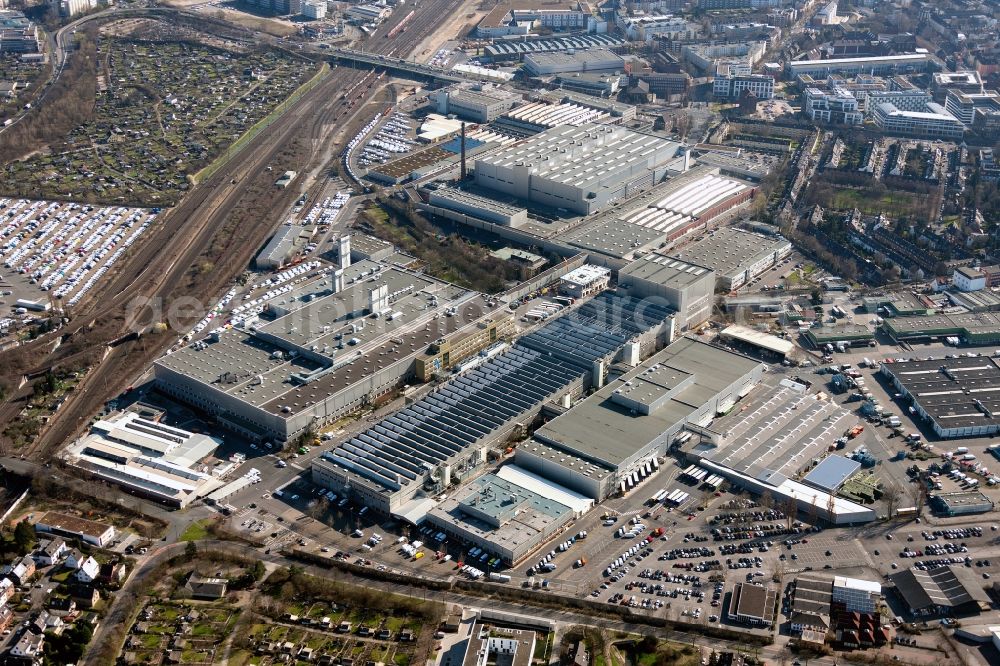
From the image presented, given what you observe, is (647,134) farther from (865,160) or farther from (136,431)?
(136,431)

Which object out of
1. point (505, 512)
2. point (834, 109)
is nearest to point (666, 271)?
point (505, 512)

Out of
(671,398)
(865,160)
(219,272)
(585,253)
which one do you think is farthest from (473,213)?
(865,160)

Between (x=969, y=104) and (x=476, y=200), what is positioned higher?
(x=476, y=200)

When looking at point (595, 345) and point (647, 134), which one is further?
point (647, 134)

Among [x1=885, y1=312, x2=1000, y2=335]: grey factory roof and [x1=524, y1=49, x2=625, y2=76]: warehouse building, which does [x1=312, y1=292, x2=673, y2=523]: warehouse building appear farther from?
[x1=524, y1=49, x2=625, y2=76]: warehouse building

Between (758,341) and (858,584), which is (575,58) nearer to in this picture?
(758,341)

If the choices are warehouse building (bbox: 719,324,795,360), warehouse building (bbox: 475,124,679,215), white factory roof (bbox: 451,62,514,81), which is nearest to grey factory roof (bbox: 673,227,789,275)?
warehouse building (bbox: 719,324,795,360)

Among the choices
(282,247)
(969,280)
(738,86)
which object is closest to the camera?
(969,280)
